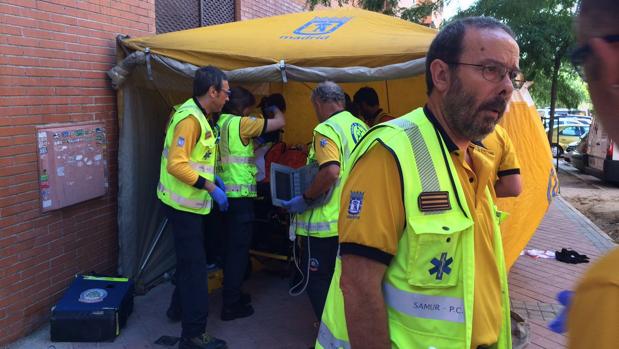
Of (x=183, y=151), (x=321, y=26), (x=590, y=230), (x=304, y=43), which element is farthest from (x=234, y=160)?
(x=590, y=230)

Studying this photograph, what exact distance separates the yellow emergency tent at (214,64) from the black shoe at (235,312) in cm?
107

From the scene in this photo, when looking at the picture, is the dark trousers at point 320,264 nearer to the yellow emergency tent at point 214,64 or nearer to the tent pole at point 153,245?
the yellow emergency tent at point 214,64

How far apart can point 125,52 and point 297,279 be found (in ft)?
9.41

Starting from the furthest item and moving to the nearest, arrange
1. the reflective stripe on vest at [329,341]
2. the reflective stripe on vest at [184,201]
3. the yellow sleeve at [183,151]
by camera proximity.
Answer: the reflective stripe on vest at [184,201], the yellow sleeve at [183,151], the reflective stripe on vest at [329,341]

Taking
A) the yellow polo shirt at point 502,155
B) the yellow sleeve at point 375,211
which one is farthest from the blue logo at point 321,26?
the yellow sleeve at point 375,211

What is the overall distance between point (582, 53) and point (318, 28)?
4.32 m

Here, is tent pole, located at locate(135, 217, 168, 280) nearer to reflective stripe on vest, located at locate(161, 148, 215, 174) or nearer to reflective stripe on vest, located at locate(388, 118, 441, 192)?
reflective stripe on vest, located at locate(161, 148, 215, 174)

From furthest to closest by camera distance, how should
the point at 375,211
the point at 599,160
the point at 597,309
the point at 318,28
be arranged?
1. the point at 599,160
2. the point at 318,28
3. the point at 375,211
4. the point at 597,309

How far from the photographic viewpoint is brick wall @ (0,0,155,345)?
12.4 ft

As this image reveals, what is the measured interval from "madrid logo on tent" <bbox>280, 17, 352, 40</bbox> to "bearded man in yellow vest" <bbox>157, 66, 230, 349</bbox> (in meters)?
1.11

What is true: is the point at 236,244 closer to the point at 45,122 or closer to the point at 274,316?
the point at 274,316

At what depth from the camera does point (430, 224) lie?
1.46 m

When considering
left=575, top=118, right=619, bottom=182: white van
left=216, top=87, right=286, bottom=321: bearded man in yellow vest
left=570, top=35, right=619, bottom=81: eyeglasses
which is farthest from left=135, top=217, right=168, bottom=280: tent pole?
left=575, top=118, right=619, bottom=182: white van

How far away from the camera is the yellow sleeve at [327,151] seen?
3.72 metres
